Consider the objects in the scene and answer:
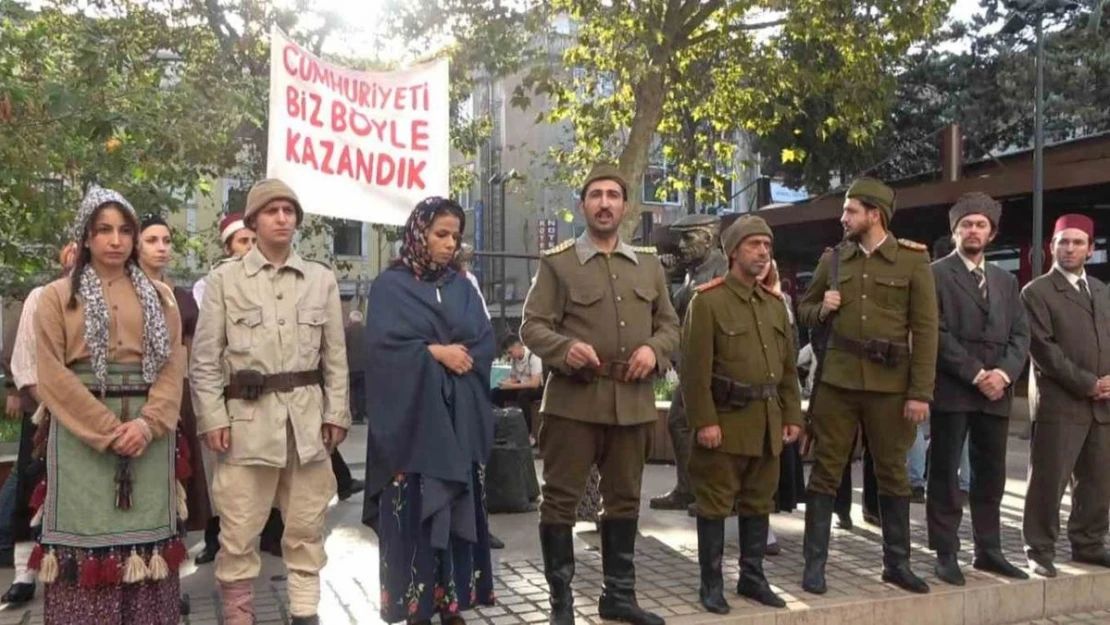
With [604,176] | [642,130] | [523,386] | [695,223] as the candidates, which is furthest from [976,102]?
[604,176]

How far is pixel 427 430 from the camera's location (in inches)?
168

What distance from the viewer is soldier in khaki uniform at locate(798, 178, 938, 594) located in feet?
16.6

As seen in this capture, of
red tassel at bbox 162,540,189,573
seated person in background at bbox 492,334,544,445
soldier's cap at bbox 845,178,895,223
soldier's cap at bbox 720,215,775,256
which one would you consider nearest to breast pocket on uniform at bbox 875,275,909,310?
soldier's cap at bbox 845,178,895,223

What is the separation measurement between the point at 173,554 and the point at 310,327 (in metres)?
1.05

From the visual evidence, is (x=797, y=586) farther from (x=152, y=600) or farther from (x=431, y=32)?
(x=431, y=32)

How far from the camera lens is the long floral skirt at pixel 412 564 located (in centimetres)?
425

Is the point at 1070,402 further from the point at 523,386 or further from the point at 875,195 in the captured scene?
the point at 523,386

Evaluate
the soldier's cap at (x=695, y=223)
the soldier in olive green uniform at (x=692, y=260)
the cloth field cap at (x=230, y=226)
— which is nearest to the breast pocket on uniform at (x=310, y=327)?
the cloth field cap at (x=230, y=226)

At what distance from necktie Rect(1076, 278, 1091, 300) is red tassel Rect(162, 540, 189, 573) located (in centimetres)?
493

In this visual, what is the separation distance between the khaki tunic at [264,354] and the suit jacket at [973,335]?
3173 millimetres

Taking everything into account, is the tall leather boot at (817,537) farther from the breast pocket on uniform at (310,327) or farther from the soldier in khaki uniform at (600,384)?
the breast pocket on uniform at (310,327)

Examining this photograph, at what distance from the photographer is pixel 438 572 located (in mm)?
4332

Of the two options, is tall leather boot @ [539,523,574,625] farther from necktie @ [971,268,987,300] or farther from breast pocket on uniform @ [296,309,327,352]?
necktie @ [971,268,987,300]

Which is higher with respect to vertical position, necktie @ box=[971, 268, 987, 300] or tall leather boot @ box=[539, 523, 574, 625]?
necktie @ box=[971, 268, 987, 300]
